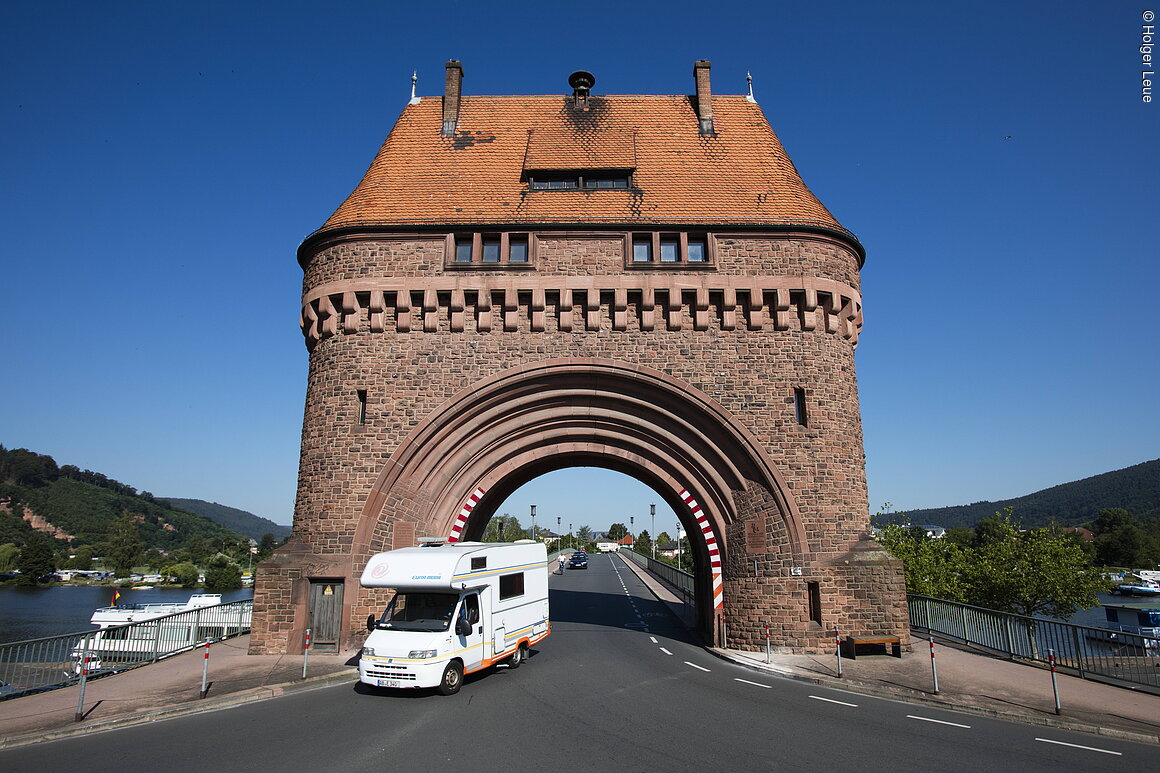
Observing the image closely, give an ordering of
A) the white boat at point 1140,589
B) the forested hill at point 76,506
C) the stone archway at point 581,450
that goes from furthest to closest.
A: the forested hill at point 76,506
the white boat at point 1140,589
the stone archway at point 581,450

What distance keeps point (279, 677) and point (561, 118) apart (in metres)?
16.7

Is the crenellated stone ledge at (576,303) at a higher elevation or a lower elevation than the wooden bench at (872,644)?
higher

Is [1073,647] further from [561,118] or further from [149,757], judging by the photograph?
[561,118]

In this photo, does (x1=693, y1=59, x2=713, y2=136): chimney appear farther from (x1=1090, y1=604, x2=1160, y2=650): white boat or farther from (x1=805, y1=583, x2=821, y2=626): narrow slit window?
(x1=1090, y1=604, x2=1160, y2=650): white boat

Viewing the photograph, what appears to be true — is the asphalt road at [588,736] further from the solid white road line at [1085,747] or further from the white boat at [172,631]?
the white boat at [172,631]

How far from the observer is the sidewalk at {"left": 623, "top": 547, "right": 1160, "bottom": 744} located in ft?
28.6

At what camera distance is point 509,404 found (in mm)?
15891

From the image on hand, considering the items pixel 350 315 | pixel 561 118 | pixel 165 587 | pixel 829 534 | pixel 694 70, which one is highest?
pixel 694 70

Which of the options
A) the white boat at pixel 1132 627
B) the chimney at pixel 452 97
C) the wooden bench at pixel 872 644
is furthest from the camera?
the chimney at pixel 452 97

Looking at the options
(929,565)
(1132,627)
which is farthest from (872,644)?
(1132,627)

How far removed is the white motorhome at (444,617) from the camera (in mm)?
10070

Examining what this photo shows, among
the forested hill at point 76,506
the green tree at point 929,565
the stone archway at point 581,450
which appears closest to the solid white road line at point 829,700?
the stone archway at point 581,450

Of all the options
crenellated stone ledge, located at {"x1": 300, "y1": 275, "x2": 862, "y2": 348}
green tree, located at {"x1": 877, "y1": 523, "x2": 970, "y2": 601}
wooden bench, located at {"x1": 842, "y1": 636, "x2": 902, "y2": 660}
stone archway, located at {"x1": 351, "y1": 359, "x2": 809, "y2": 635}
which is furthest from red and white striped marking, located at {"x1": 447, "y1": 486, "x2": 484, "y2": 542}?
green tree, located at {"x1": 877, "y1": 523, "x2": 970, "y2": 601}

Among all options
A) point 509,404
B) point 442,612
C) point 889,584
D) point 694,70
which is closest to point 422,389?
point 509,404
